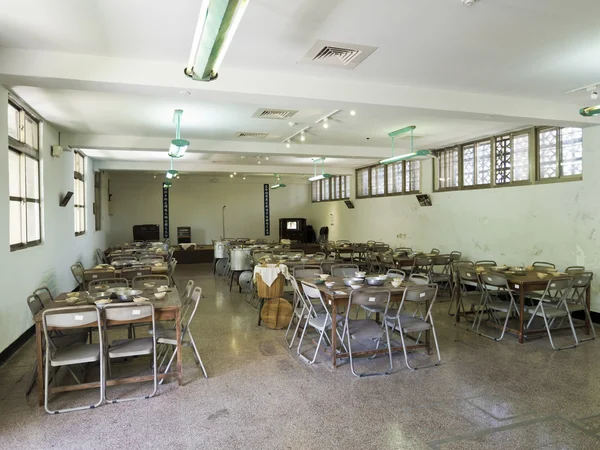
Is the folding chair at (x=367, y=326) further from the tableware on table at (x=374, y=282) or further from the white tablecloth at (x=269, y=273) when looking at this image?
the white tablecloth at (x=269, y=273)

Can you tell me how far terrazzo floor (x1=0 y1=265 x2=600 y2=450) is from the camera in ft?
9.07

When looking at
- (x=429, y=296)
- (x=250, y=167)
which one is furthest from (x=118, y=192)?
(x=429, y=296)

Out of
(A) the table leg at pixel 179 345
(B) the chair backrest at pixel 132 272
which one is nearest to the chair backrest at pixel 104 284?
(B) the chair backrest at pixel 132 272

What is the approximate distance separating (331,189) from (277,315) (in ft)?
33.6

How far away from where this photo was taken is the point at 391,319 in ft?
13.7

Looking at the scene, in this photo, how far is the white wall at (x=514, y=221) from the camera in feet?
19.1

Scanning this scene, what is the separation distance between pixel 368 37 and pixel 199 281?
7672mm

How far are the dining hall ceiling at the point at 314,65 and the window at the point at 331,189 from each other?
7571 mm

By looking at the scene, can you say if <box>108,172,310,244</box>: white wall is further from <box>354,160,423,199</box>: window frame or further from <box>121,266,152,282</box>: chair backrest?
<box>121,266,152,282</box>: chair backrest

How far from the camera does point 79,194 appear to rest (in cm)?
900

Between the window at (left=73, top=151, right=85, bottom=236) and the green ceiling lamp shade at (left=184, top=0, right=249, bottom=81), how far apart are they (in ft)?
22.5

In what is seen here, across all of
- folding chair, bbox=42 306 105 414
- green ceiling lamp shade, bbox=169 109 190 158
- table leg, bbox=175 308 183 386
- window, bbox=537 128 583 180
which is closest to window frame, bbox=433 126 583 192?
window, bbox=537 128 583 180

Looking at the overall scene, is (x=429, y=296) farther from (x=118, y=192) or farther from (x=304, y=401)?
(x=118, y=192)

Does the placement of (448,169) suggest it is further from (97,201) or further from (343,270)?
(97,201)
